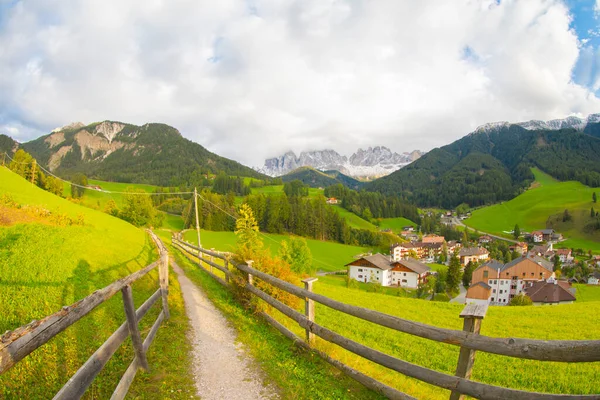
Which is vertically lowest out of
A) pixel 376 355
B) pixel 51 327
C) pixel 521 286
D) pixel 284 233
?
pixel 521 286

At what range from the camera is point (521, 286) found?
68562mm

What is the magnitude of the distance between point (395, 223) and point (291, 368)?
16848cm

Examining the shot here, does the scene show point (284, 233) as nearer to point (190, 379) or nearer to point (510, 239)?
point (190, 379)

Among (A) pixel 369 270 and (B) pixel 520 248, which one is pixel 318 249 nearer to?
(A) pixel 369 270

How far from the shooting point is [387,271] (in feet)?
235

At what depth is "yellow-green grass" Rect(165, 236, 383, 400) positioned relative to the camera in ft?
16.0

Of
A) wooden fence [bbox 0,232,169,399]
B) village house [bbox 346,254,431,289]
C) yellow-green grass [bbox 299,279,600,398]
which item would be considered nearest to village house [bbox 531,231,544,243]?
village house [bbox 346,254,431,289]

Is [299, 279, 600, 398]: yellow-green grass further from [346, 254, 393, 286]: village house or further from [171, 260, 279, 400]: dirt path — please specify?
[346, 254, 393, 286]: village house

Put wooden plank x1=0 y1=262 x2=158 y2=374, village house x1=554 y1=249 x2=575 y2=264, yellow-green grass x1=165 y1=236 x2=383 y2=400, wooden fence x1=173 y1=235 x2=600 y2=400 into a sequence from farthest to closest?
village house x1=554 y1=249 x2=575 y2=264 < yellow-green grass x1=165 y1=236 x2=383 y2=400 < wooden fence x1=173 y1=235 x2=600 y2=400 < wooden plank x1=0 y1=262 x2=158 y2=374

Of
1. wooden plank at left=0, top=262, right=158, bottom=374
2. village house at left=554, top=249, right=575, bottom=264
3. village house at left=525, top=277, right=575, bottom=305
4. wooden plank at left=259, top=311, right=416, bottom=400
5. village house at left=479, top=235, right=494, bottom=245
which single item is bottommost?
village house at left=554, top=249, right=575, bottom=264

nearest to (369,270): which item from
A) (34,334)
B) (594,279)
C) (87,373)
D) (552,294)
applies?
(552,294)

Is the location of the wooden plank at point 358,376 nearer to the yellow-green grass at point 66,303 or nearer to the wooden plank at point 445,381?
the wooden plank at point 445,381

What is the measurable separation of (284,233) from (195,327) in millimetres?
93228

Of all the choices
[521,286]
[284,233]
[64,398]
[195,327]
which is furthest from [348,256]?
[64,398]
